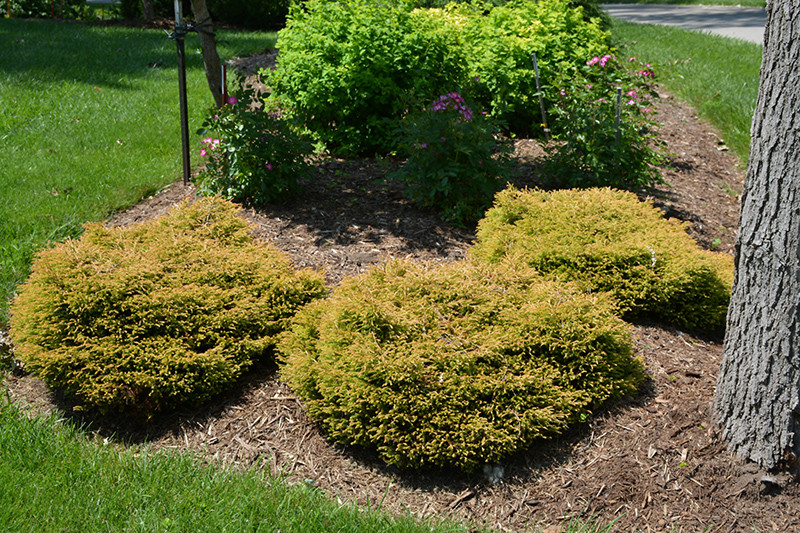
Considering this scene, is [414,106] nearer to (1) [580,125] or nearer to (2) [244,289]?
(1) [580,125]

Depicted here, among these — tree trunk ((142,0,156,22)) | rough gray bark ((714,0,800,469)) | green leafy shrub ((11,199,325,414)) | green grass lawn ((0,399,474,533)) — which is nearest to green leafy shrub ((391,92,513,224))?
green leafy shrub ((11,199,325,414))

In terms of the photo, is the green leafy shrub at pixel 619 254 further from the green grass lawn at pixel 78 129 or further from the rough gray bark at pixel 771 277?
the green grass lawn at pixel 78 129

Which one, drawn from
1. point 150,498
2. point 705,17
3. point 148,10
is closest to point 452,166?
point 150,498

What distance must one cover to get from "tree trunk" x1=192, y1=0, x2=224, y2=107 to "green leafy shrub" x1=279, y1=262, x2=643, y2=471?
2932 mm

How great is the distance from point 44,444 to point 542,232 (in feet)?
9.98

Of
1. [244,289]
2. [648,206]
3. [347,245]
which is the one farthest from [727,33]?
[244,289]

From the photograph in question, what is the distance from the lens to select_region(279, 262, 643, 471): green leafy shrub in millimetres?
3086

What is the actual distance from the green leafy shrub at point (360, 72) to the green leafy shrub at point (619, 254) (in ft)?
7.57

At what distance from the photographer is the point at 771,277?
9.30 ft

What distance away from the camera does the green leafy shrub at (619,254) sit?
4.01 meters

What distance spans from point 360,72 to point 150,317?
12.3ft

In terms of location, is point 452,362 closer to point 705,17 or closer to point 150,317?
point 150,317

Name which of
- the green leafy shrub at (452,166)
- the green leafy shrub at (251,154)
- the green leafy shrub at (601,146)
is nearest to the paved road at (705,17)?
the green leafy shrub at (601,146)

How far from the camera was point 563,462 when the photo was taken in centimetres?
313
